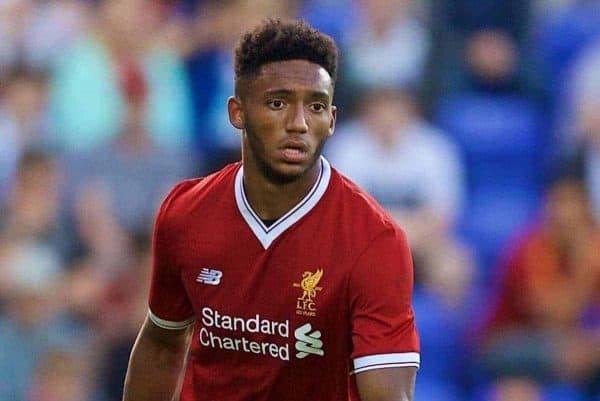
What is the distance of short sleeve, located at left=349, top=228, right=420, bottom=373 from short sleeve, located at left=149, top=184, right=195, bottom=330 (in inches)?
26.1

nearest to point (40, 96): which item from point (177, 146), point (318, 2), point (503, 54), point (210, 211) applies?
point (177, 146)

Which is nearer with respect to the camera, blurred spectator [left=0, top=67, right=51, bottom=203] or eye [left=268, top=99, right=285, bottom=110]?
eye [left=268, top=99, right=285, bottom=110]

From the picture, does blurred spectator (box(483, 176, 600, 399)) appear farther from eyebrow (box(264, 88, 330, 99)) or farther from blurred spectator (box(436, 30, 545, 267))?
eyebrow (box(264, 88, 330, 99))

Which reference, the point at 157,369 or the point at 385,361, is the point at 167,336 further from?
the point at 385,361

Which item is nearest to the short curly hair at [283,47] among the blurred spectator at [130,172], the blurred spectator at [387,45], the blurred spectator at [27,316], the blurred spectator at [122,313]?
the blurred spectator at [122,313]

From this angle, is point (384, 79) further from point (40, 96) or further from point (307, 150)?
point (307, 150)

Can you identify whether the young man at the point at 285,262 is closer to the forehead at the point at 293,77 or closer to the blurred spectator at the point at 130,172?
the forehead at the point at 293,77

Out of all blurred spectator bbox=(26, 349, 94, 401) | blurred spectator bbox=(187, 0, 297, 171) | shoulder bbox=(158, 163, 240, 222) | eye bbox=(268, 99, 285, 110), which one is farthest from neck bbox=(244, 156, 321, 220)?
blurred spectator bbox=(187, 0, 297, 171)

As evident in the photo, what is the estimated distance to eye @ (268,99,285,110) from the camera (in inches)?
168

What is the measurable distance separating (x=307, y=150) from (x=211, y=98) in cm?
433

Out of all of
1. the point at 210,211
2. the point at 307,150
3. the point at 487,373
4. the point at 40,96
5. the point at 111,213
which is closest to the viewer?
the point at 307,150

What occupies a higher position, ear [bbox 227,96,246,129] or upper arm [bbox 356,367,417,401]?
ear [bbox 227,96,246,129]

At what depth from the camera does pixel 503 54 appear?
877 cm

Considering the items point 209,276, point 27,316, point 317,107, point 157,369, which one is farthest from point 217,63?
point 317,107
